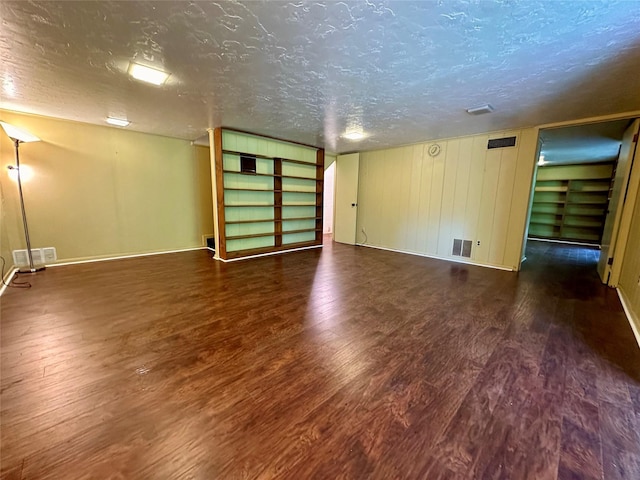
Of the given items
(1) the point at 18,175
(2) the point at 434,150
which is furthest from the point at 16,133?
(2) the point at 434,150

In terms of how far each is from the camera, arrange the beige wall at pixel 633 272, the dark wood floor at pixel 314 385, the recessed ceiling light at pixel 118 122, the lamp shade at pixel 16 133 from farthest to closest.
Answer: the recessed ceiling light at pixel 118 122, the lamp shade at pixel 16 133, the beige wall at pixel 633 272, the dark wood floor at pixel 314 385

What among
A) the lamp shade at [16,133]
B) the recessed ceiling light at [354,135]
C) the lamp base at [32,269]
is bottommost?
the lamp base at [32,269]

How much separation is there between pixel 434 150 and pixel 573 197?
6.02 meters

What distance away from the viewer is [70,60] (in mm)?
2283

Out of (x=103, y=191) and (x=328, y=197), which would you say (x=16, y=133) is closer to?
(x=103, y=191)

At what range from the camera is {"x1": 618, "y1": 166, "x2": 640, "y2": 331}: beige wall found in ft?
8.70

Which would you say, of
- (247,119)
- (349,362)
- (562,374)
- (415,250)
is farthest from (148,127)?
(562,374)

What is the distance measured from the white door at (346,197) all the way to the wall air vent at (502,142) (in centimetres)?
289

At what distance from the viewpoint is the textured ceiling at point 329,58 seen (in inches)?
65.4

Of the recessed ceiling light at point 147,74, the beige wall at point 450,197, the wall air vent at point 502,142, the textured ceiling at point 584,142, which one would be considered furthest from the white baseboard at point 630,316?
the recessed ceiling light at point 147,74

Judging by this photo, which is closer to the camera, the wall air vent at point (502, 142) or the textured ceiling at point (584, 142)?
the textured ceiling at point (584, 142)

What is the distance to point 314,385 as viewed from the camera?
5.45 feet

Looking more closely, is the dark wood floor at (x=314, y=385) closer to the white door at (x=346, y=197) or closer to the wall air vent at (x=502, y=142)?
the wall air vent at (x=502, y=142)

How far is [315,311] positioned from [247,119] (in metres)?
3.11
